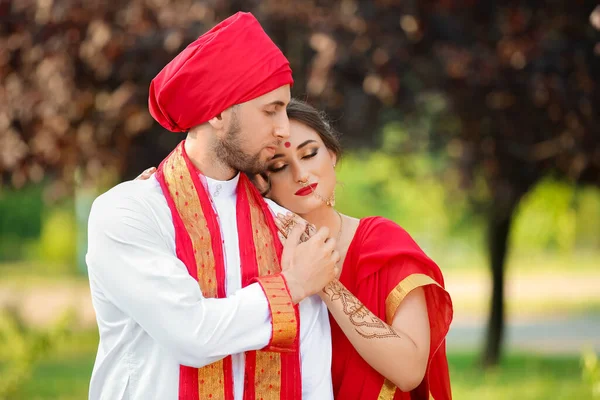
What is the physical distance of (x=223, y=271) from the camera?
2691 millimetres

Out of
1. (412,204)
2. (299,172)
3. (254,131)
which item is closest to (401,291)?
(299,172)

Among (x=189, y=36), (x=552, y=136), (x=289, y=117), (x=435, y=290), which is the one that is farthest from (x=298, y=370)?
(x=552, y=136)

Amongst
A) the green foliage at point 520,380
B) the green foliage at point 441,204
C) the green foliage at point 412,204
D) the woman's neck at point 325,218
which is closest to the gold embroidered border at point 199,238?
the woman's neck at point 325,218

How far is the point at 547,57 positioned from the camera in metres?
6.58

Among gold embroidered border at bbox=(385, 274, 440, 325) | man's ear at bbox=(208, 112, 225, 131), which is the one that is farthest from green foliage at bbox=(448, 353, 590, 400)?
man's ear at bbox=(208, 112, 225, 131)

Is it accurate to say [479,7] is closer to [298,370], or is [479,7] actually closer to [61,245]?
[298,370]

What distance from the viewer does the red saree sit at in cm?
299

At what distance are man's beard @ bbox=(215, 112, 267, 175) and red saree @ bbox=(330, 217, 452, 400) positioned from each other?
546 millimetres

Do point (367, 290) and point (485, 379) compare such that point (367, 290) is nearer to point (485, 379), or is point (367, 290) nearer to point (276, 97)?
point (276, 97)

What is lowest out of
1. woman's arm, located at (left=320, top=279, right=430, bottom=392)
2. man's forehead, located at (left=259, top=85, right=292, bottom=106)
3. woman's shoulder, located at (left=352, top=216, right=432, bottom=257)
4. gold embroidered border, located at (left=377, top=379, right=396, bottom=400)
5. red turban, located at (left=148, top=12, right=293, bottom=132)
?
gold embroidered border, located at (left=377, top=379, right=396, bottom=400)

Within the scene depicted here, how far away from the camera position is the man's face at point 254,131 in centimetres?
271

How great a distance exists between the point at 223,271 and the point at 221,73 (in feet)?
1.89

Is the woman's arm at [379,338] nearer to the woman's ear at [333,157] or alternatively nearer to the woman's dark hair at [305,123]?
the woman's dark hair at [305,123]

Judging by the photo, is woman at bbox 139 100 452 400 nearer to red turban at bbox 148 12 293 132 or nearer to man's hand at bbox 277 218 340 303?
man's hand at bbox 277 218 340 303
